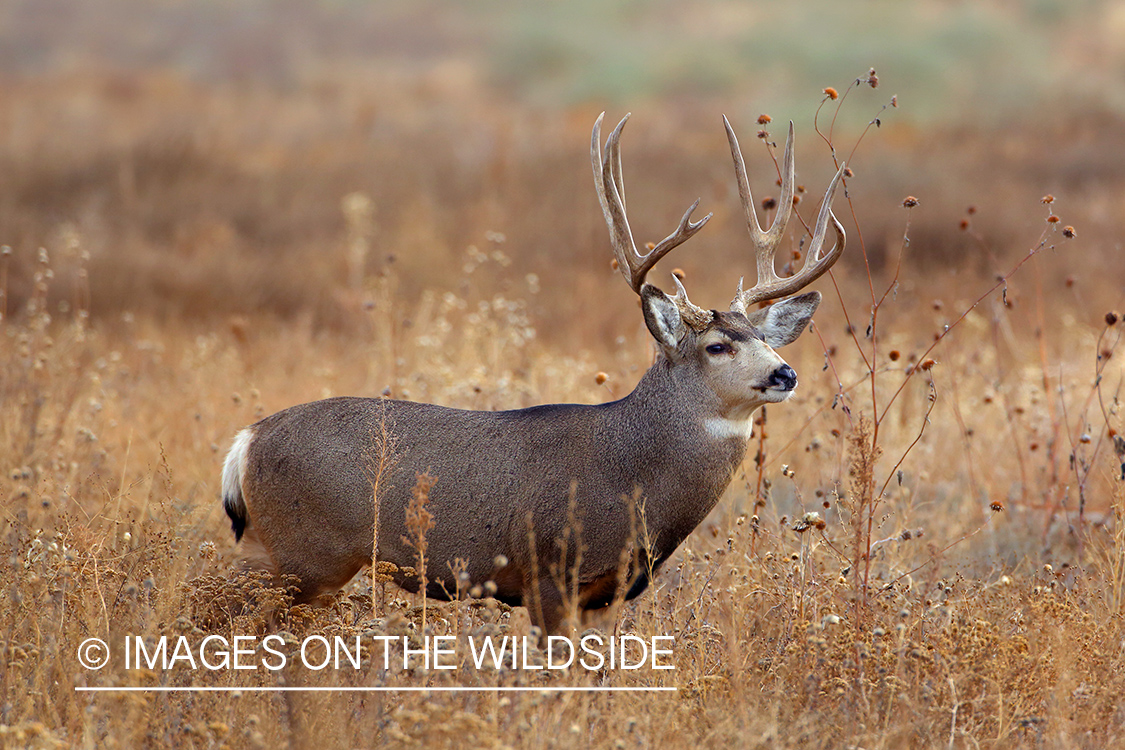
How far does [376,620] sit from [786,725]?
1.51 meters

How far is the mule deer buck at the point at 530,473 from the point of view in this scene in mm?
4320

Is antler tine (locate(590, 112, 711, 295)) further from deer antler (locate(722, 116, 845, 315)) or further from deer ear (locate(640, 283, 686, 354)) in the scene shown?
deer antler (locate(722, 116, 845, 315))

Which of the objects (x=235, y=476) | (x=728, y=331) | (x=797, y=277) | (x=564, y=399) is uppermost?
(x=564, y=399)

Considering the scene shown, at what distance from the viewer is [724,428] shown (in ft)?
Result: 14.9

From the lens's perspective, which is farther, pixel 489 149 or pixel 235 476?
pixel 489 149

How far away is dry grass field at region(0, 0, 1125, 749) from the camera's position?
3824 millimetres

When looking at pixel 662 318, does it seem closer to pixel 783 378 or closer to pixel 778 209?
pixel 783 378

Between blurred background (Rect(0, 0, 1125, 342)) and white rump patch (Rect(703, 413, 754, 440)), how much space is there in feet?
4.59

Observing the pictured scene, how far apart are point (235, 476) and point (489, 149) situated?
16.2m

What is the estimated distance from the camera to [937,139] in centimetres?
2098
